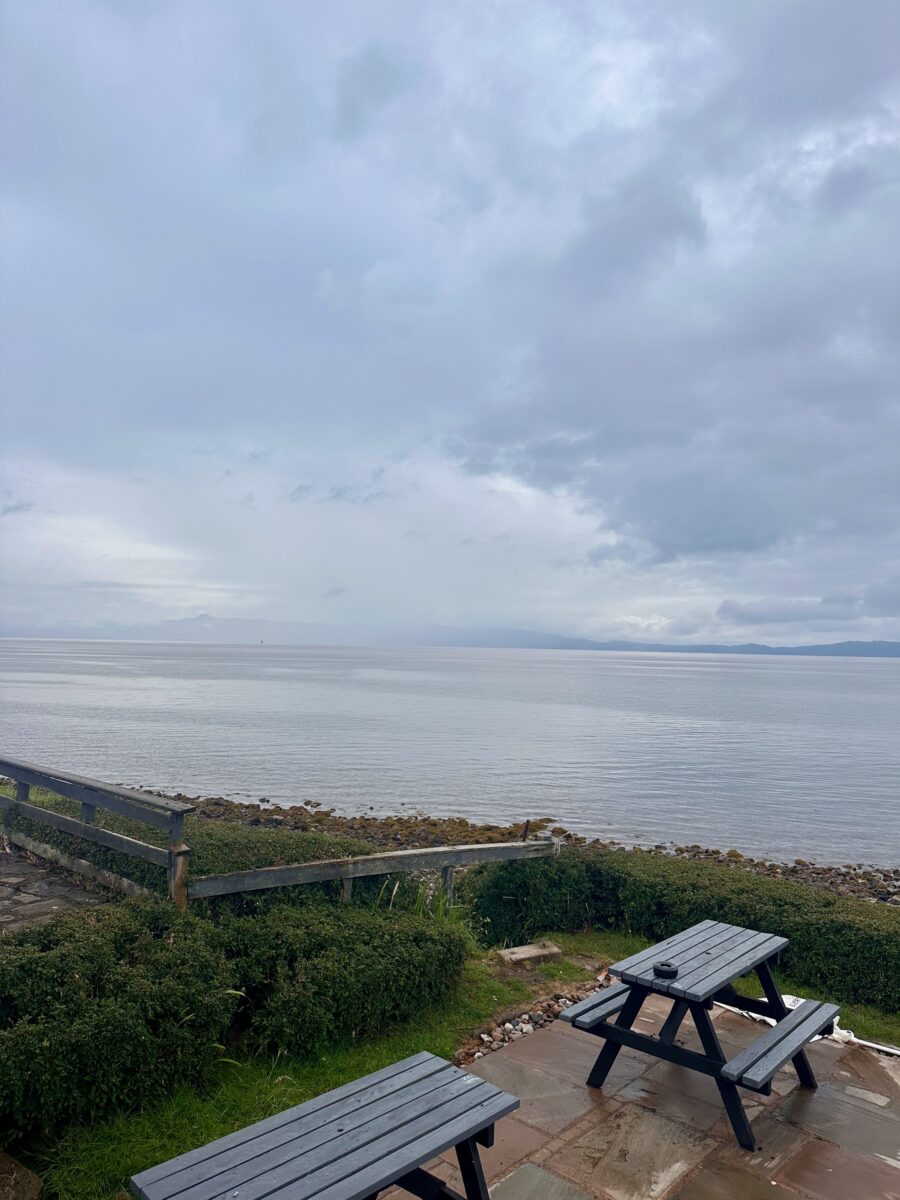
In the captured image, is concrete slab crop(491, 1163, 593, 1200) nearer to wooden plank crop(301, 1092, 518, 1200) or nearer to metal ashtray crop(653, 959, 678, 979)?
wooden plank crop(301, 1092, 518, 1200)

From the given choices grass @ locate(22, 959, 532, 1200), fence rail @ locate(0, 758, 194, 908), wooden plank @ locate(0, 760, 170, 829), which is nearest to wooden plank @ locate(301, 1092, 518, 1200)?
grass @ locate(22, 959, 532, 1200)

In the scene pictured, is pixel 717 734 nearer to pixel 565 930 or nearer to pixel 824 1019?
pixel 565 930

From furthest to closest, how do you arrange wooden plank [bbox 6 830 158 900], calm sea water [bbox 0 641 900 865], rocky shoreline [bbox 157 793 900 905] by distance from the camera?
calm sea water [bbox 0 641 900 865]
rocky shoreline [bbox 157 793 900 905]
wooden plank [bbox 6 830 158 900]

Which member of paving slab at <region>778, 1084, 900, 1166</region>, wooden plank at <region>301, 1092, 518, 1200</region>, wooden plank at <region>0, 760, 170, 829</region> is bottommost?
paving slab at <region>778, 1084, 900, 1166</region>

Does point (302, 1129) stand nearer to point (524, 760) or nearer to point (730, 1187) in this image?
point (730, 1187)

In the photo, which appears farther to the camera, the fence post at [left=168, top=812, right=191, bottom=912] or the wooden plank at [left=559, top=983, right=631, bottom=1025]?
the fence post at [left=168, top=812, right=191, bottom=912]

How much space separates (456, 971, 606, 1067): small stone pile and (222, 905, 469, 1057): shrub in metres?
0.47

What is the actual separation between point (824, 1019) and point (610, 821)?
17666 millimetres

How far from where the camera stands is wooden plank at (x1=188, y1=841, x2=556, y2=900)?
6117 millimetres

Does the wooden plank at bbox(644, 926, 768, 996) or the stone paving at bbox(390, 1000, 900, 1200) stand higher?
the wooden plank at bbox(644, 926, 768, 996)

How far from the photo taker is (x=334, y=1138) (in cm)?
301

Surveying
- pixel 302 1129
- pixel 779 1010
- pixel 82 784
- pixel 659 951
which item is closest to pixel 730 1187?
pixel 659 951

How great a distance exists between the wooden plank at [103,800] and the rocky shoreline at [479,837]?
9406 millimetres

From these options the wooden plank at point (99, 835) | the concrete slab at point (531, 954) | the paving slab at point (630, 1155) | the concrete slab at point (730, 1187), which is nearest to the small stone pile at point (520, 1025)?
the concrete slab at point (531, 954)
